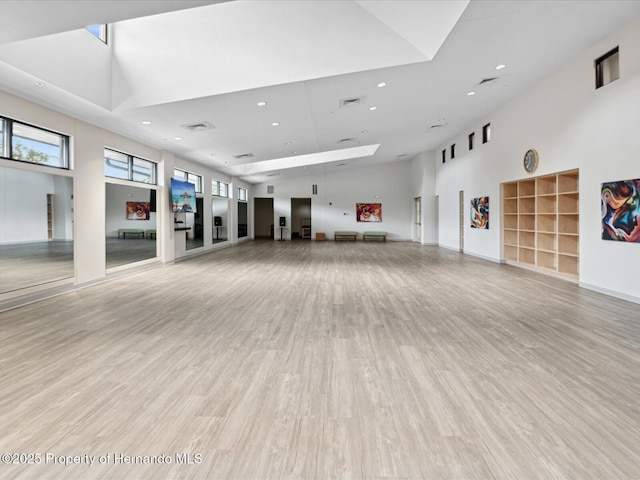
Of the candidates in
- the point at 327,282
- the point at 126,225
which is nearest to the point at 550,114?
the point at 327,282

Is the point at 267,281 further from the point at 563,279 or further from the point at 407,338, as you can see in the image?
the point at 563,279

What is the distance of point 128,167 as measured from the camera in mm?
8516

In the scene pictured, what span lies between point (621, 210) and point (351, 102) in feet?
17.7

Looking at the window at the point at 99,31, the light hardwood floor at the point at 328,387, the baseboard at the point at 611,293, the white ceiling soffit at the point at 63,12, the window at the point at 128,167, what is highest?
the window at the point at 99,31

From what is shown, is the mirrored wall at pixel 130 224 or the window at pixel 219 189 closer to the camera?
the mirrored wall at pixel 130 224

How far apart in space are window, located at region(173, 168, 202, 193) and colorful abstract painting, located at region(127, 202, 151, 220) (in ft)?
5.36

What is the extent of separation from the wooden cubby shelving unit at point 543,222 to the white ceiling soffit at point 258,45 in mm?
4443

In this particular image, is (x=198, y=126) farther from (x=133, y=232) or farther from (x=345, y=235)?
(x=345, y=235)

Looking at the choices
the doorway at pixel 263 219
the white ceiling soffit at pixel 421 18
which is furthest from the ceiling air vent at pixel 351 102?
the doorway at pixel 263 219

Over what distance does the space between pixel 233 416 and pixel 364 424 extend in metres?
0.86

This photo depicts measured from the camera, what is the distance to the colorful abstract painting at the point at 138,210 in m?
9.59

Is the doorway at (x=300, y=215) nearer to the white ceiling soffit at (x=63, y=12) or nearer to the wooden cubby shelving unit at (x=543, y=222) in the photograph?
the wooden cubby shelving unit at (x=543, y=222)

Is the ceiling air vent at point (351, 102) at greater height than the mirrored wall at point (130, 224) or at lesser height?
greater

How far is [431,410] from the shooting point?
2348 millimetres
